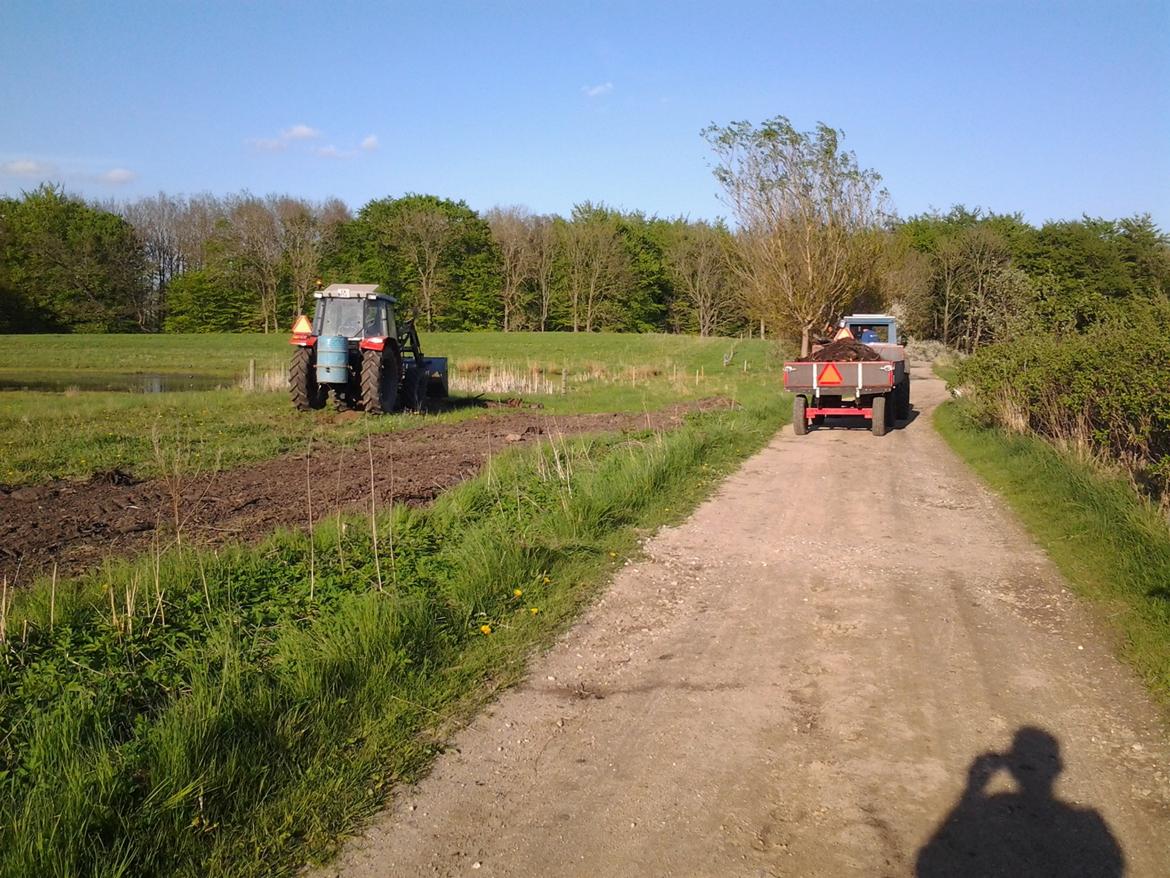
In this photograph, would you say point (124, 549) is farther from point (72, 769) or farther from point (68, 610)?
point (72, 769)

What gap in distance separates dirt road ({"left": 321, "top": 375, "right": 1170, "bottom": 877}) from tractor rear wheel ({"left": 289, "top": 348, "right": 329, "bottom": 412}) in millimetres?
15669

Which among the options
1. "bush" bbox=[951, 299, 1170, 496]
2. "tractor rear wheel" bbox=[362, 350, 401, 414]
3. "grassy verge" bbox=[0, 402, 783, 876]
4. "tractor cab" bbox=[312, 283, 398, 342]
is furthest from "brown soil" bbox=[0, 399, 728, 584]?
"bush" bbox=[951, 299, 1170, 496]

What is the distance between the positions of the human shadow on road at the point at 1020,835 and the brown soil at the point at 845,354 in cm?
1430

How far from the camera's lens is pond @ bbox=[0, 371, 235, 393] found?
101 ft

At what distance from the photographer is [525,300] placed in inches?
3029

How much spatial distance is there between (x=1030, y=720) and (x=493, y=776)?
2792mm

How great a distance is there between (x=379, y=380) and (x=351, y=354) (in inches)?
47.1

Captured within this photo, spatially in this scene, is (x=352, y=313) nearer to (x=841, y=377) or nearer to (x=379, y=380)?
(x=379, y=380)

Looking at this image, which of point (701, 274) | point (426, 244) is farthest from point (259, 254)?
point (701, 274)

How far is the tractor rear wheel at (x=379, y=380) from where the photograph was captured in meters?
20.2

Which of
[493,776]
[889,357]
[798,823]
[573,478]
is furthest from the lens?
[889,357]

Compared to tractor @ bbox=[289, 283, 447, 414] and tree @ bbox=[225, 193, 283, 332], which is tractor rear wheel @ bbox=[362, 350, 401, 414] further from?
tree @ bbox=[225, 193, 283, 332]

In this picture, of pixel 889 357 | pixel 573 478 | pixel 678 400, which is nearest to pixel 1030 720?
pixel 573 478

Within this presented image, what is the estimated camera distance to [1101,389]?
1196 cm
